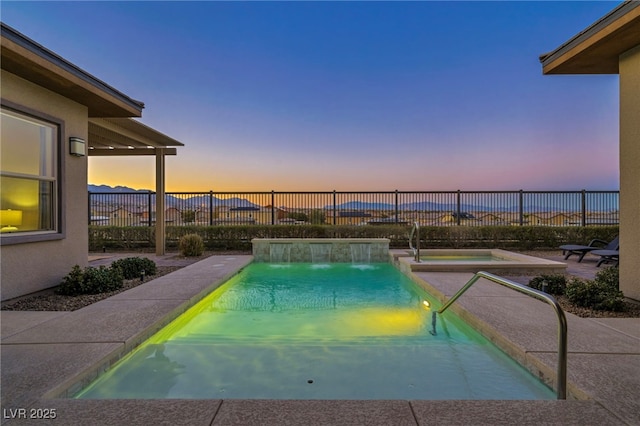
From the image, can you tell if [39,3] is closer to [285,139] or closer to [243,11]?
[243,11]

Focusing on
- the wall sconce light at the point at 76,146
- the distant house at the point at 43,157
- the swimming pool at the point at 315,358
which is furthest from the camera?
the wall sconce light at the point at 76,146

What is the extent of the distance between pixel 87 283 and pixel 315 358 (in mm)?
3873

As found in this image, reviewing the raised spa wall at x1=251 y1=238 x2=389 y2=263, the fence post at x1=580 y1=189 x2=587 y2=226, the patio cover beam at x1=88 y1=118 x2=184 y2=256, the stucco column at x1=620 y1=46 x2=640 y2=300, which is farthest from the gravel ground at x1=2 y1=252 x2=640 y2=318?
the fence post at x1=580 y1=189 x2=587 y2=226

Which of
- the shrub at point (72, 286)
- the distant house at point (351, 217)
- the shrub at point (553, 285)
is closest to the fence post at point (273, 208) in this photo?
the distant house at point (351, 217)

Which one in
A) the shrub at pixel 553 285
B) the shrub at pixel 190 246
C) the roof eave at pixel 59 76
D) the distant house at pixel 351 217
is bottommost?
the shrub at pixel 553 285

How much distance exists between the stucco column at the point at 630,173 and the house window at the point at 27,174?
27.3 ft

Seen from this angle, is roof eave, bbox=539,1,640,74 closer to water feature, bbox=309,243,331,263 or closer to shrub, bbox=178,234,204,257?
water feature, bbox=309,243,331,263

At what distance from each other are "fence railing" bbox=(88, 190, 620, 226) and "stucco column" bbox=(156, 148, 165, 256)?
1.98 m

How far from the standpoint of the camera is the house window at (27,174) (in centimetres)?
470

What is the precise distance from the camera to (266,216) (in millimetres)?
12172

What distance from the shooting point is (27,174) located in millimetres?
4980

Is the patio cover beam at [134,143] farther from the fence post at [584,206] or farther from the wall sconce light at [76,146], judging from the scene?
the fence post at [584,206]

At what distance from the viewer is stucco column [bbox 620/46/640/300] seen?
14.3 feet

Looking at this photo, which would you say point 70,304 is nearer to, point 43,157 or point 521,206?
point 43,157
